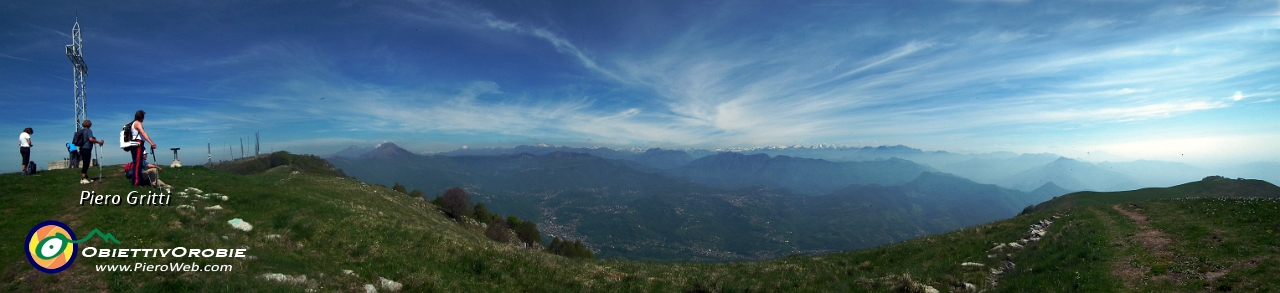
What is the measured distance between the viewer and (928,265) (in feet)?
65.7

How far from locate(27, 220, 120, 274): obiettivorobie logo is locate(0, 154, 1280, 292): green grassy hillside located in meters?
0.25

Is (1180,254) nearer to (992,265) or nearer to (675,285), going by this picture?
(992,265)

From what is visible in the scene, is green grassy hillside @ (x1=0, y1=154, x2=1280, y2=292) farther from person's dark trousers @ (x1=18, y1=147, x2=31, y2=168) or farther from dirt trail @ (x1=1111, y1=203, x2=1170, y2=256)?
person's dark trousers @ (x1=18, y1=147, x2=31, y2=168)

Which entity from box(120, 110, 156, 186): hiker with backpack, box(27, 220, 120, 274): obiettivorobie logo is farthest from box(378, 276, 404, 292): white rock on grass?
box(120, 110, 156, 186): hiker with backpack

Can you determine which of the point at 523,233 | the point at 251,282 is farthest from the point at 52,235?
the point at 523,233

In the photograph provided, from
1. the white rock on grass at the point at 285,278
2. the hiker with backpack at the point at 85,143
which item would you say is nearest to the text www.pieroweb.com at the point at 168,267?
the white rock on grass at the point at 285,278

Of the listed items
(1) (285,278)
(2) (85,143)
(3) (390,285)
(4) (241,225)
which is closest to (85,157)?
(2) (85,143)

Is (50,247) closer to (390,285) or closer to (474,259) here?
(390,285)

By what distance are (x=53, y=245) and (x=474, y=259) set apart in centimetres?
1136

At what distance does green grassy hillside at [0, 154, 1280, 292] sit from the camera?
11633 millimetres

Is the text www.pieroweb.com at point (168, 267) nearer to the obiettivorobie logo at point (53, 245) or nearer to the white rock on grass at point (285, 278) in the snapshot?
the obiettivorobie logo at point (53, 245)

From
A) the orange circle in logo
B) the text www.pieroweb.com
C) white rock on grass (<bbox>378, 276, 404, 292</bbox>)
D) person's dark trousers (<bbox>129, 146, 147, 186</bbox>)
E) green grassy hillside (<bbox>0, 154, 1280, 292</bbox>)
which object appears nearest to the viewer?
the orange circle in logo

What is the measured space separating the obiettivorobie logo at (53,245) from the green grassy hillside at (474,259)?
25cm

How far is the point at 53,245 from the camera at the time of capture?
38.2ft
